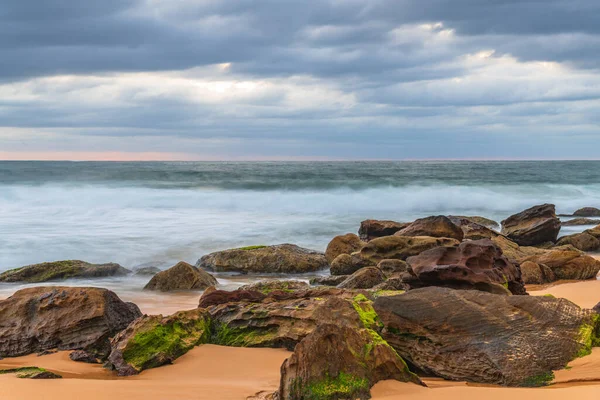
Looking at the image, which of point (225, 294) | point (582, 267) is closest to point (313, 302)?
point (225, 294)

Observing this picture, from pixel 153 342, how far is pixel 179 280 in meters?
4.80

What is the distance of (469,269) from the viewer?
6.50 metres

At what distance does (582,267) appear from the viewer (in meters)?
10.0

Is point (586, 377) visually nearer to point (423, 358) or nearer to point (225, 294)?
point (423, 358)

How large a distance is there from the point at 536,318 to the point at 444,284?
215 cm

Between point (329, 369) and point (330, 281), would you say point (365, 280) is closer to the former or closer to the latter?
point (330, 281)

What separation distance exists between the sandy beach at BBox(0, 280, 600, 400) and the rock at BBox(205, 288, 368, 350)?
16cm

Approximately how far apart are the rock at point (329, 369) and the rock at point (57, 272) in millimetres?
8381

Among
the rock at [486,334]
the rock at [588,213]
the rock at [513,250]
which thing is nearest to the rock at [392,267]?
the rock at [513,250]

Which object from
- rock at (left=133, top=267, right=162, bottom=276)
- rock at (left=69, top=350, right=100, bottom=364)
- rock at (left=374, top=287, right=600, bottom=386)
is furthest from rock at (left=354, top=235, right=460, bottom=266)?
rock at (left=69, top=350, right=100, bottom=364)

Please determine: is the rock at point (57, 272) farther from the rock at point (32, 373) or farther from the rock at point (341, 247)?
the rock at point (32, 373)

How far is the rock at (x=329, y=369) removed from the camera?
3402 millimetres

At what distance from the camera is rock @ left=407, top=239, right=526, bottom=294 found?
6.45m

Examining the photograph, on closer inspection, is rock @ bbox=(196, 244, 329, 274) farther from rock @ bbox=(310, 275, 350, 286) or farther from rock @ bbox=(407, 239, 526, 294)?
rock @ bbox=(407, 239, 526, 294)
